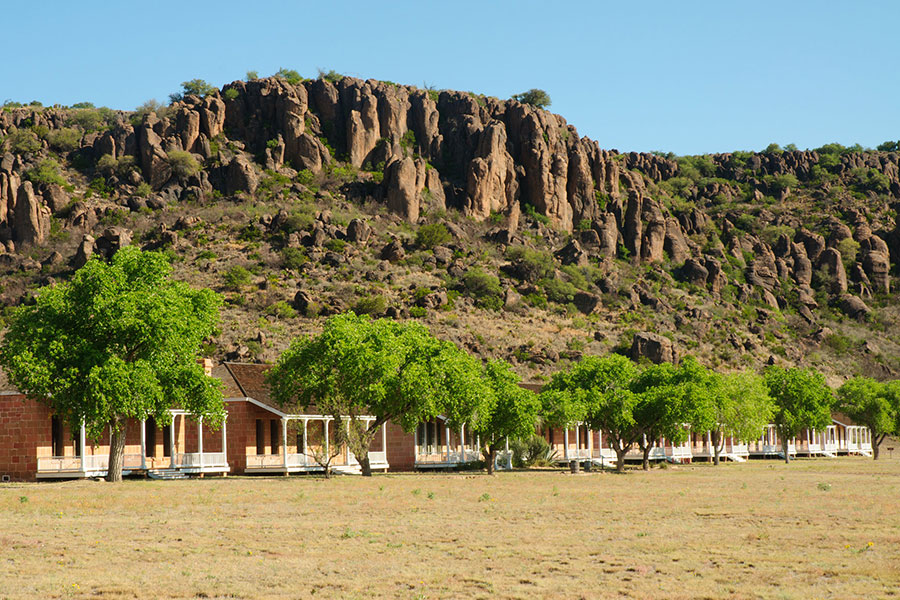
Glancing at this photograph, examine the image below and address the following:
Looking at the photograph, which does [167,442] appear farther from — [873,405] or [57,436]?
[873,405]

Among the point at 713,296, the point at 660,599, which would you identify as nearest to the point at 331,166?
the point at 713,296

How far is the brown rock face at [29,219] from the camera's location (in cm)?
10550

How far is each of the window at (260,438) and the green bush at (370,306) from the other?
1859 inches

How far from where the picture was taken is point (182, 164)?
11769 centimetres

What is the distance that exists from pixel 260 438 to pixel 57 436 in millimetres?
8900

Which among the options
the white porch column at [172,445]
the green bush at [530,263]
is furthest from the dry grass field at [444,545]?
the green bush at [530,263]

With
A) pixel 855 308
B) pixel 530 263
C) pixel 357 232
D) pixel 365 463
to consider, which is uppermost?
pixel 357 232

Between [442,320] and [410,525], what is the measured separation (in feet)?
244

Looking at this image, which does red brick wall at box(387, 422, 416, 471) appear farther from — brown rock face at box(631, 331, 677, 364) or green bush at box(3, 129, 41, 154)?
green bush at box(3, 129, 41, 154)

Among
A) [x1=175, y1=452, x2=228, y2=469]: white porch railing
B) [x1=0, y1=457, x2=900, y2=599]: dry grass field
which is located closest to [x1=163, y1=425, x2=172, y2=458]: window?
[x1=175, y1=452, x2=228, y2=469]: white porch railing

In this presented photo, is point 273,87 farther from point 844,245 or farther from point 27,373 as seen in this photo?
point 27,373

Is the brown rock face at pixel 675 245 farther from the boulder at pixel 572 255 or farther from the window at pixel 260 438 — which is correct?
the window at pixel 260 438

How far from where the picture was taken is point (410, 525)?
20359 millimetres

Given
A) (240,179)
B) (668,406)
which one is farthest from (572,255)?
(668,406)
